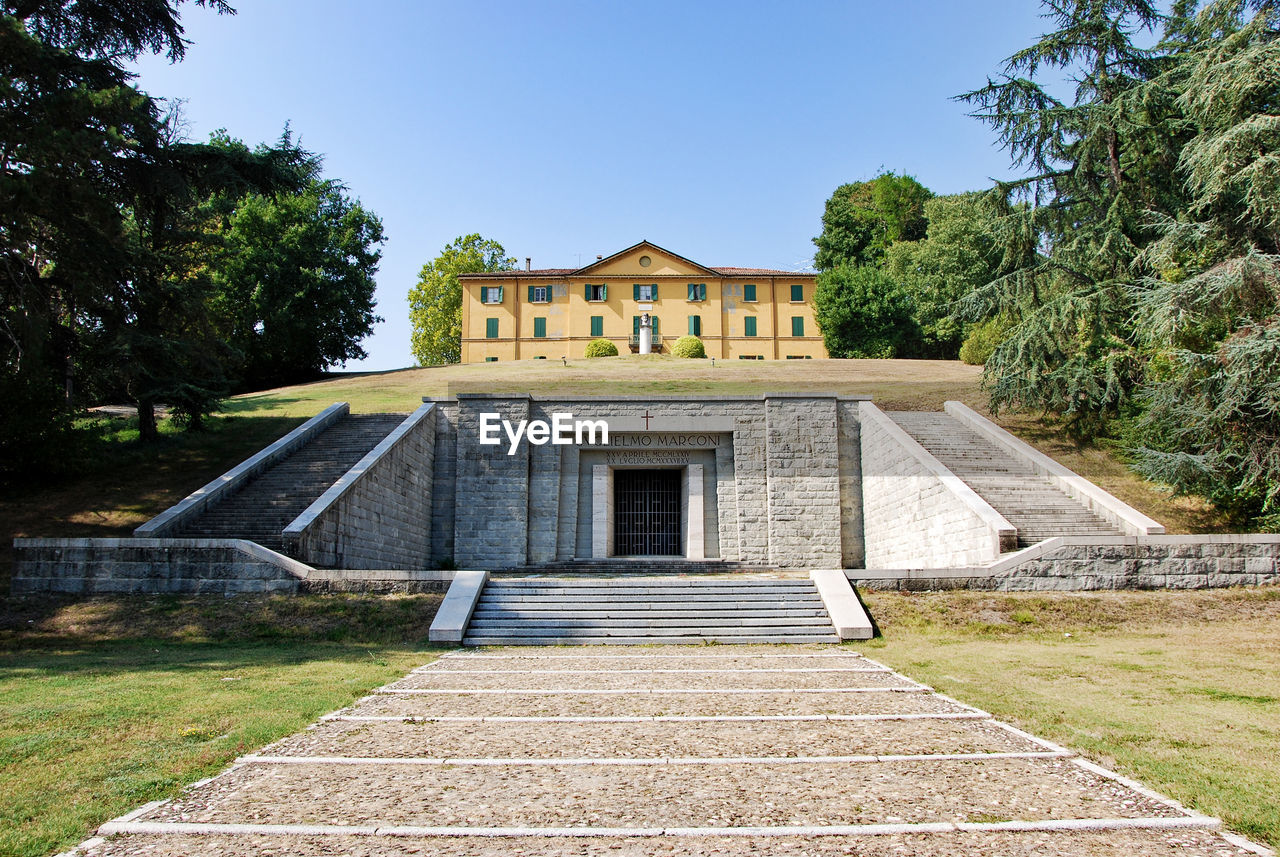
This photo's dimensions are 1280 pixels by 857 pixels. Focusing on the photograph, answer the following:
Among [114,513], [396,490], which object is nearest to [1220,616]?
[396,490]

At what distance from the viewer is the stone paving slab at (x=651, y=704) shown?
19.8 feet

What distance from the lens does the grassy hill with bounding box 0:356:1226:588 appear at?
1503 centimetres

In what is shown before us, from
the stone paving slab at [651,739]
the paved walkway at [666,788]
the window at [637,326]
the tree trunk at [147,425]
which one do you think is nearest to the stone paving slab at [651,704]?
the paved walkway at [666,788]

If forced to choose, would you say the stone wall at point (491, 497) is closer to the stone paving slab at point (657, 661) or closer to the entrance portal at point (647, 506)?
the entrance portal at point (647, 506)

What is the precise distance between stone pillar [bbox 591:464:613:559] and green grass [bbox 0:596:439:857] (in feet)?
24.8

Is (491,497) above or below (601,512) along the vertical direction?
above

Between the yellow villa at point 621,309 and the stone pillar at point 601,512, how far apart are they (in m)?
26.8

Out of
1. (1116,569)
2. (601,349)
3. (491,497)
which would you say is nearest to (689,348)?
(601,349)

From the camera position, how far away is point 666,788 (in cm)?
410

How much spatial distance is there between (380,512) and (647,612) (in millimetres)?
6773

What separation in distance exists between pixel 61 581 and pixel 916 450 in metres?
14.3

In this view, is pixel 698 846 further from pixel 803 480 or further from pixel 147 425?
pixel 147 425

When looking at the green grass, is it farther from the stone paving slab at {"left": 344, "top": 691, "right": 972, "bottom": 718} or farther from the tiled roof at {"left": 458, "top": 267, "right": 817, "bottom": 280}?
the tiled roof at {"left": 458, "top": 267, "right": 817, "bottom": 280}

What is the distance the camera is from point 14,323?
43.0ft
